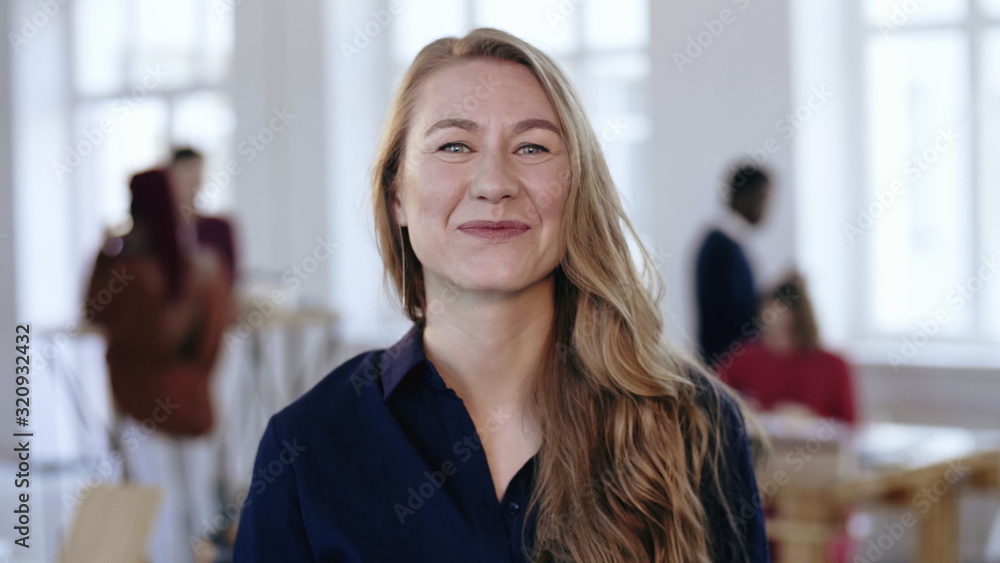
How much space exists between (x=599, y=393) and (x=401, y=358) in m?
0.26

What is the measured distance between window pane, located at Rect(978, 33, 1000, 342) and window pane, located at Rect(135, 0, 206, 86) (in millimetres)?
4725

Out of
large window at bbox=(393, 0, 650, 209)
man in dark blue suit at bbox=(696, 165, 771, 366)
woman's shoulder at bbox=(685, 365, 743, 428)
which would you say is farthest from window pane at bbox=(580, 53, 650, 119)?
woman's shoulder at bbox=(685, 365, 743, 428)

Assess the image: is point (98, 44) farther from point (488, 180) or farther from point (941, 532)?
point (488, 180)

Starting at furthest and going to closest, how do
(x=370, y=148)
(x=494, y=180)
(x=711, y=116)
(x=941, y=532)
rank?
(x=711, y=116) → (x=370, y=148) → (x=941, y=532) → (x=494, y=180)

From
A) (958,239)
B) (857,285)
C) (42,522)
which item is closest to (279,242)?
(42,522)

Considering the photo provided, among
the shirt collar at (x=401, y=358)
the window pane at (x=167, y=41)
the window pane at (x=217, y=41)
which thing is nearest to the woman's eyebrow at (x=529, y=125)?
the shirt collar at (x=401, y=358)

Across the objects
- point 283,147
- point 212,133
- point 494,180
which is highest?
point 212,133

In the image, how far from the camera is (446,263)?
1222 millimetres

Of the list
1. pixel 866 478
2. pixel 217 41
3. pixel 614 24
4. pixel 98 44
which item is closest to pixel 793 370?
pixel 866 478

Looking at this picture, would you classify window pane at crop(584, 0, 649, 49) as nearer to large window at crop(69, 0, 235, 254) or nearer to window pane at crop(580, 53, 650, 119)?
window pane at crop(580, 53, 650, 119)

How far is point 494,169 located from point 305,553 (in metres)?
0.49

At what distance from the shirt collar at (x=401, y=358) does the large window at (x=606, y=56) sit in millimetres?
4354

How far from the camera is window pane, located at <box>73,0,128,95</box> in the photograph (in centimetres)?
697

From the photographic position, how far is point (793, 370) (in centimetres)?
374
